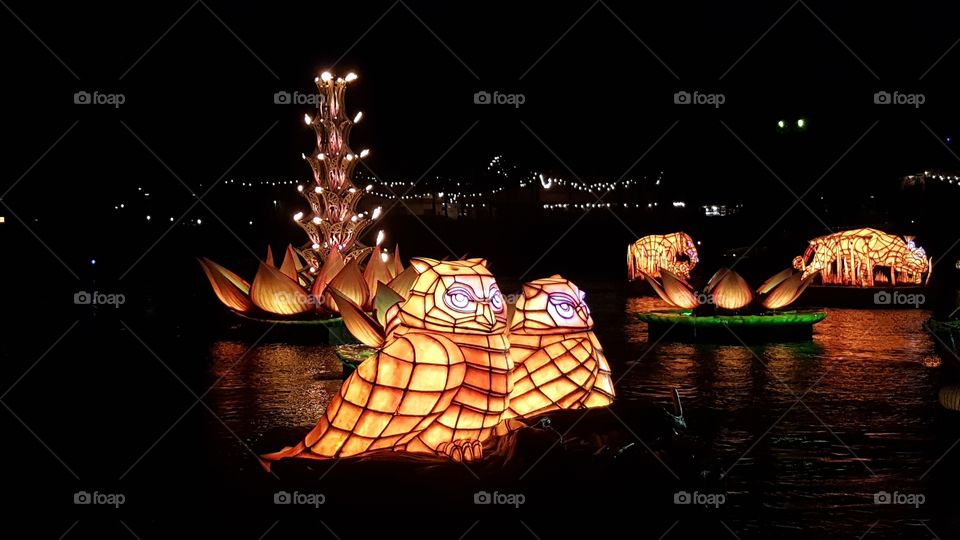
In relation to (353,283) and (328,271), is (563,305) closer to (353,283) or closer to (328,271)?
(353,283)

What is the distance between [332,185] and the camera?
13430 mm

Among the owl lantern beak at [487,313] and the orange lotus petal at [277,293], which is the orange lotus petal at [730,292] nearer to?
the orange lotus petal at [277,293]

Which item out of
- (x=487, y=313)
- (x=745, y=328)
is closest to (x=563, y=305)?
(x=487, y=313)

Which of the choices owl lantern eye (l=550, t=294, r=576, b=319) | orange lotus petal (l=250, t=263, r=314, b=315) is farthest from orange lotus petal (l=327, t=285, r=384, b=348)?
orange lotus petal (l=250, t=263, r=314, b=315)

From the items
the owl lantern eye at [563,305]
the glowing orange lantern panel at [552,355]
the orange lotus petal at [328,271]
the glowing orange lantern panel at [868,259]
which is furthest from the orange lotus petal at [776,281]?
the owl lantern eye at [563,305]

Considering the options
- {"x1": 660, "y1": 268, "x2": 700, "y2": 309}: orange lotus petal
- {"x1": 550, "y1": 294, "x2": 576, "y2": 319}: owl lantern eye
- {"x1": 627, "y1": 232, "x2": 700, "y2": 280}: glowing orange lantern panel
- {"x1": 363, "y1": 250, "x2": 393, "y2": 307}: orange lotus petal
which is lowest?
{"x1": 550, "y1": 294, "x2": 576, "y2": 319}: owl lantern eye

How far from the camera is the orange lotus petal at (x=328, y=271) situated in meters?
13.0

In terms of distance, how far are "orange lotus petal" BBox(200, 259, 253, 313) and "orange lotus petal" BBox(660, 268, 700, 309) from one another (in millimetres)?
5523

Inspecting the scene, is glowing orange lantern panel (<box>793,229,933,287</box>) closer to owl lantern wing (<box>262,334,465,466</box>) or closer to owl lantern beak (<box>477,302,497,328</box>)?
owl lantern beak (<box>477,302,497,328</box>)

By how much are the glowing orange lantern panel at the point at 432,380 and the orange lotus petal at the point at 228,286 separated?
813cm

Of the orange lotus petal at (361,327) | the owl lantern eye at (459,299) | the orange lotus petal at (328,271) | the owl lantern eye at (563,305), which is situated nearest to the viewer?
the owl lantern eye at (459,299)

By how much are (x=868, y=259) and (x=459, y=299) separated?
15422mm

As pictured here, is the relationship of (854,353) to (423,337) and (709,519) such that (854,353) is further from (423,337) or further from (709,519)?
(423,337)

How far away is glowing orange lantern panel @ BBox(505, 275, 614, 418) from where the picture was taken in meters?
5.48
